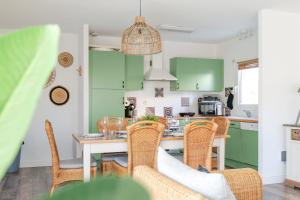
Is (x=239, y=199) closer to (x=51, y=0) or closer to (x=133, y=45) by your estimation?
(x=133, y=45)

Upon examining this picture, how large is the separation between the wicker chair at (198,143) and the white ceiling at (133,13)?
1735 millimetres

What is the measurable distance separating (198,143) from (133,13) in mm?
2317

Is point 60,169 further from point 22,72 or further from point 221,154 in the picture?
point 22,72

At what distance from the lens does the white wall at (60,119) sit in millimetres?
5859

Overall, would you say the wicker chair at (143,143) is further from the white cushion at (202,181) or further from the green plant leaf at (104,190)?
the green plant leaf at (104,190)

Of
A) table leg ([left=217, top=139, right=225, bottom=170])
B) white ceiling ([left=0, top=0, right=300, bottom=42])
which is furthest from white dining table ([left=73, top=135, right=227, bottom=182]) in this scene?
white ceiling ([left=0, top=0, right=300, bottom=42])

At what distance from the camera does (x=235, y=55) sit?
6.41 m

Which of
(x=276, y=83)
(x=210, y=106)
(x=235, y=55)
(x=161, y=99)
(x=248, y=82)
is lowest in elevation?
(x=210, y=106)

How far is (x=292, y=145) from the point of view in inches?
170

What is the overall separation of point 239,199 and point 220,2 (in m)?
2.82

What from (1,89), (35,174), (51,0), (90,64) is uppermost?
(51,0)

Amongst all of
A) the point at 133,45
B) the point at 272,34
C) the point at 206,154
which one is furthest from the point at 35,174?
the point at 272,34

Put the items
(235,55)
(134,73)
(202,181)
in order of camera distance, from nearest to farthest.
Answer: (202,181) < (134,73) < (235,55)

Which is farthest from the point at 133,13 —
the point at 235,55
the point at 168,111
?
the point at 235,55
